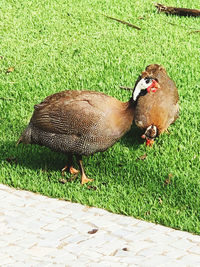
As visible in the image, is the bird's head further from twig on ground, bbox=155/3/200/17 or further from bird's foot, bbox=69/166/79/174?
twig on ground, bbox=155/3/200/17

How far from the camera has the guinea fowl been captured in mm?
5762

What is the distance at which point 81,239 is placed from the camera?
491cm

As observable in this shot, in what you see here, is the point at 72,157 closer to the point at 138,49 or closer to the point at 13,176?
the point at 13,176

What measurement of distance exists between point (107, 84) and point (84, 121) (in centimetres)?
239

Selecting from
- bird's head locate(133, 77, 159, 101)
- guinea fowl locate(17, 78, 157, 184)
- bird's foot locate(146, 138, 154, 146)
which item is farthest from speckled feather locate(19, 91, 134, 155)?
bird's foot locate(146, 138, 154, 146)

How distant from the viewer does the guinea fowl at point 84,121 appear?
576cm

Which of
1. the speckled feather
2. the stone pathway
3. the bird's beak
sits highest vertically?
the bird's beak

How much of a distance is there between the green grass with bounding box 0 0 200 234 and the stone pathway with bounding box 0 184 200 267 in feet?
→ 0.69

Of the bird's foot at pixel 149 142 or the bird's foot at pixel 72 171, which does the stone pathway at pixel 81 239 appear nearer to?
the bird's foot at pixel 72 171

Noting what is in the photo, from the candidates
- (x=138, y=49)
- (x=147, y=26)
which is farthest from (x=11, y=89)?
(x=147, y=26)

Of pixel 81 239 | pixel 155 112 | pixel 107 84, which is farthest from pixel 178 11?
pixel 81 239

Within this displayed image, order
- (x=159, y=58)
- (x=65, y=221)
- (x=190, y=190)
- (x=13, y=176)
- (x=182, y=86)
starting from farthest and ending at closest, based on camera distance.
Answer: (x=159, y=58), (x=182, y=86), (x=13, y=176), (x=190, y=190), (x=65, y=221)

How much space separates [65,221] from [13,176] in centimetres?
116

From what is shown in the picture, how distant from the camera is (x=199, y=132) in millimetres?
6918
